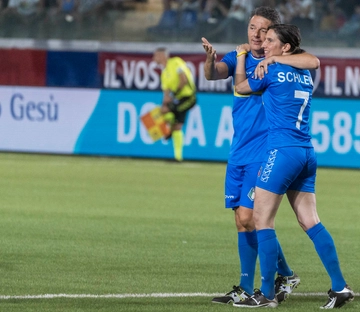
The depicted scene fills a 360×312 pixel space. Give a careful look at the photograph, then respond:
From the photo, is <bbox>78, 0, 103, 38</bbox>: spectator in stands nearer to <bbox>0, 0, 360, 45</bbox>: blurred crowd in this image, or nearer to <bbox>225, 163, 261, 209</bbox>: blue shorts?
<bbox>0, 0, 360, 45</bbox>: blurred crowd

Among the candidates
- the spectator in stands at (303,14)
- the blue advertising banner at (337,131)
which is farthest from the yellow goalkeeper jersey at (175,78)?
the spectator in stands at (303,14)

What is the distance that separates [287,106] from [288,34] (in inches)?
19.6

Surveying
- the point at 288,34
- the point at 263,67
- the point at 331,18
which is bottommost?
the point at 331,18

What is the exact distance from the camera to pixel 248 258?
7.25m

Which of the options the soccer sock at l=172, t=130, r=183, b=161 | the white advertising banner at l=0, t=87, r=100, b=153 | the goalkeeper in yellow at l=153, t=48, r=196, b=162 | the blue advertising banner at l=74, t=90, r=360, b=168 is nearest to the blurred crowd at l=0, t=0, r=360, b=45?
the goalkeeper in yellow at l=153, t=48, r=196, b=162

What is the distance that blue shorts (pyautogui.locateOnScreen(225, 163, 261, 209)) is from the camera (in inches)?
285

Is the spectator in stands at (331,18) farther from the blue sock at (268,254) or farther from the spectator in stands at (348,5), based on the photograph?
the blue sock at (268,254)

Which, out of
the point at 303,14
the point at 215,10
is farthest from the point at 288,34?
the point at 215,10

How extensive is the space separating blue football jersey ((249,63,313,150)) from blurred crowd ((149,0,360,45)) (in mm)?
12906

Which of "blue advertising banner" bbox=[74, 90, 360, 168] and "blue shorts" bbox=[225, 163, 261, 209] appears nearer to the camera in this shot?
"blue shorts" bbox=[225, 163, 261, 209]

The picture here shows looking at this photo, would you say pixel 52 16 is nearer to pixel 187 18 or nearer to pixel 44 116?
pixel 44 116

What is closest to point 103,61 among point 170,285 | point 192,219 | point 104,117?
point 104,117

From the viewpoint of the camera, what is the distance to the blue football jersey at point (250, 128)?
7316 millimetres

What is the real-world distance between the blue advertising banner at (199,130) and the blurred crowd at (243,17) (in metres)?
1.99
